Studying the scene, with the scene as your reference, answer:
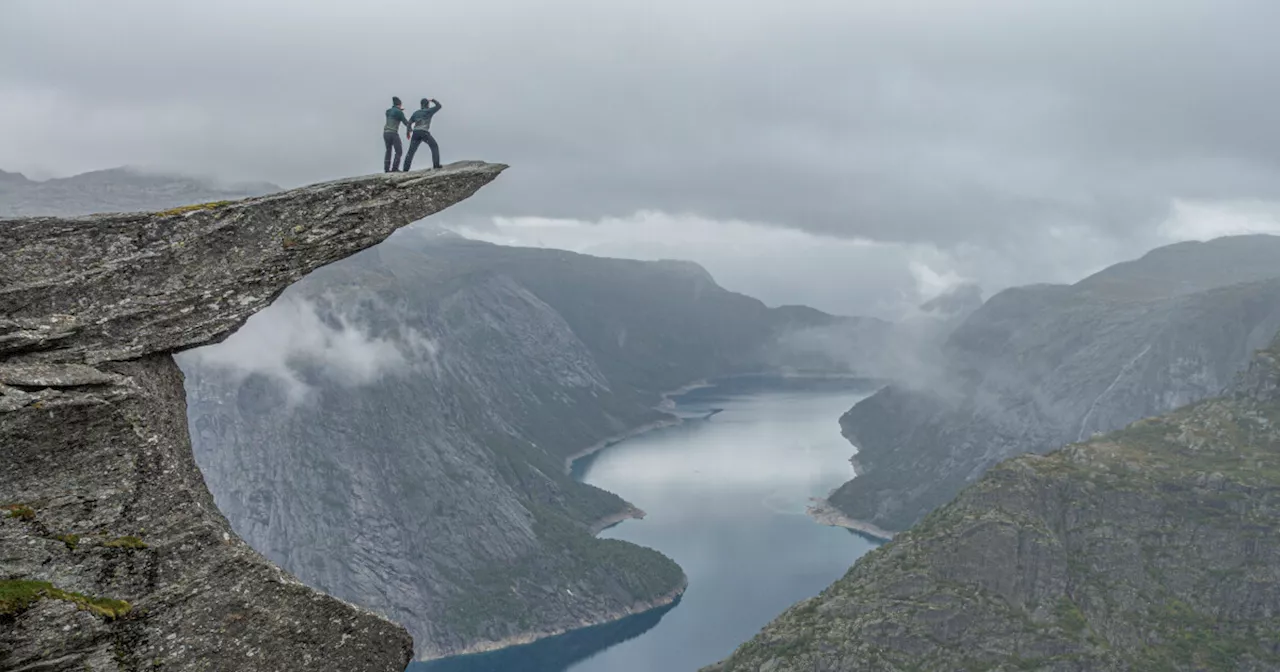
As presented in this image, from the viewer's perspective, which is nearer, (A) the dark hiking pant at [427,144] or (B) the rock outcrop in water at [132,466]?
(B) the rock outcrop in water at [132,466]

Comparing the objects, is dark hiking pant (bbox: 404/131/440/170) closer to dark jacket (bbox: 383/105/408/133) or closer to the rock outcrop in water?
dark jacket (bbox: 383/105/408/133)

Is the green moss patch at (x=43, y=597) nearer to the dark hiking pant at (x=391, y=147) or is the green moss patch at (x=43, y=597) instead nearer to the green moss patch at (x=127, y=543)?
the green moss patch at (x=127, y=543)

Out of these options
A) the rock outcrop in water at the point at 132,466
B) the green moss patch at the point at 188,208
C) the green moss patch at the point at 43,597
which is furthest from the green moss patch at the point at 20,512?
the green moss patch at the point at 188,208

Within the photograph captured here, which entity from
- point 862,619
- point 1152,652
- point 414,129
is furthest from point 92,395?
point 1152,652

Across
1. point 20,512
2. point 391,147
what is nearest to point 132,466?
point 20,512

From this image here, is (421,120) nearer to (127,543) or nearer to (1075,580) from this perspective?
(127,543)
